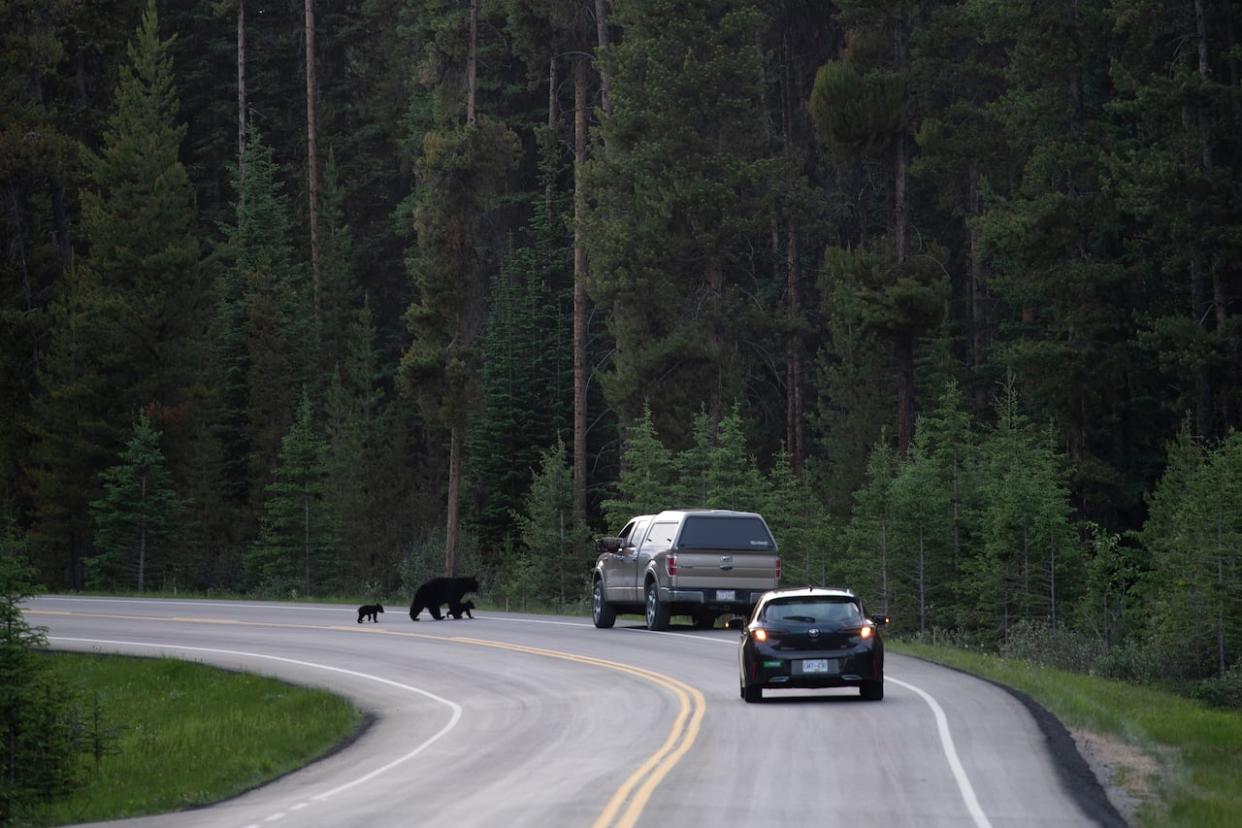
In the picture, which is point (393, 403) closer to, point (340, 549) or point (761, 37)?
point (340, 549)

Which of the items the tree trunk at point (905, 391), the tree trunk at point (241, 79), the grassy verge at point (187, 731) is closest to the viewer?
the grassy verge at point (187, 731)

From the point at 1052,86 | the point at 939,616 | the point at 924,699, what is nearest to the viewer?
the point at 924,699

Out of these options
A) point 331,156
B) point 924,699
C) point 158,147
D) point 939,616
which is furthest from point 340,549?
point 924,699

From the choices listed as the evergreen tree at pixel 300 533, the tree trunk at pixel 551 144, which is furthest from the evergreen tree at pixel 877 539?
the tree trunk at pixel 551 144

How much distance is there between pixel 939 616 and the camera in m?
41.8

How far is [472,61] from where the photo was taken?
212ft

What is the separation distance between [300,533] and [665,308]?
47.6 feet

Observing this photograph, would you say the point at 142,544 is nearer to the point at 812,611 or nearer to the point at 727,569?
the point at 727,569

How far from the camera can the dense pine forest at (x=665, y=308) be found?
4353 cm

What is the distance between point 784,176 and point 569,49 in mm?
9536

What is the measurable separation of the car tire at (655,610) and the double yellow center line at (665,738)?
299 centimetres

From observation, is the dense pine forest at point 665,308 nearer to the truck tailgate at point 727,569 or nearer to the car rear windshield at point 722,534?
the truck tailgate at point 727,569

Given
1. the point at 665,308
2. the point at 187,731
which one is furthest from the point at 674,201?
the point at 187,731

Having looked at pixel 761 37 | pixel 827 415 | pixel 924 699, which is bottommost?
pixel 924 699
